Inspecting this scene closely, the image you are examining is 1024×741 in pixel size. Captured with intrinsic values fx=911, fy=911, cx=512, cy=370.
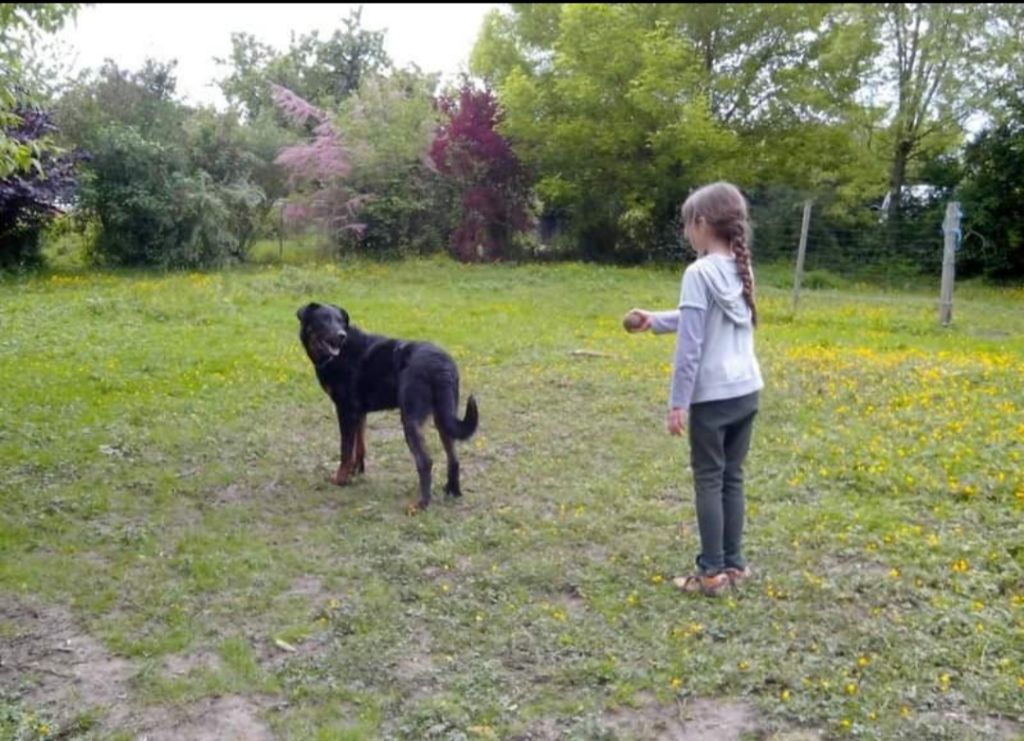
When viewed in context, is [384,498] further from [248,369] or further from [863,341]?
[863,341]

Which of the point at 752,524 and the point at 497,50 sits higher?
the point at 497,50

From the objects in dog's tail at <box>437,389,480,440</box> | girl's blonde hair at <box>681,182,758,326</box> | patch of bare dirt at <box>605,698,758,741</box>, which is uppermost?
girl's blonde hair at <box>681,182,758,326</box>

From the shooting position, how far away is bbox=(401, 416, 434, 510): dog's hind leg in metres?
5.34

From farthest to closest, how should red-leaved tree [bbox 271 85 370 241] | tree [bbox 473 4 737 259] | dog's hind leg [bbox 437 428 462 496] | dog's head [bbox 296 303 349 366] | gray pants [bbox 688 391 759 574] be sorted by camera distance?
1. red-leaved tree [bbox 271 85 370 241]
2. tree [bbox 473 4 737 259]
3. dog's head [bbox 296 303 349 366]
4. dog's hind leg [bbox 437 428 462 496]
5. gray pants [bbox 688 391 759 574]

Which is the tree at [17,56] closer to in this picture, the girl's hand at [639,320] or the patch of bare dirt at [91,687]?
the patch of bare dirt at [91,687]

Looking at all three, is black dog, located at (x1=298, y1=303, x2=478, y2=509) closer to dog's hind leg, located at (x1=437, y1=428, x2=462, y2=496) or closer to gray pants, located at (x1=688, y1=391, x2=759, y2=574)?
dog's hind leg, located at (x1=437, y1=428, x2=462, y2=496)

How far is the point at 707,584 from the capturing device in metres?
4.10

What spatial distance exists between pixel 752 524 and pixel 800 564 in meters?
0.56

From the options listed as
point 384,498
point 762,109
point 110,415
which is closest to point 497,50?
point 762,109

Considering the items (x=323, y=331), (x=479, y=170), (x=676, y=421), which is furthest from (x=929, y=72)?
(x=676, y=421)

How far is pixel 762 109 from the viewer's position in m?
20.2

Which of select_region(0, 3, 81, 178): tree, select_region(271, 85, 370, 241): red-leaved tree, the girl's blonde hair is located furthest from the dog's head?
select_region(271, 85, 370, 241): red-leaved tree

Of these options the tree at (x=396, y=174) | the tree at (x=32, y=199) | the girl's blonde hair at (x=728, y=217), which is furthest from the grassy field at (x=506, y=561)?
the tree at (x=396, y=174)

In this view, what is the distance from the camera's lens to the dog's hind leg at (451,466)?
17.9ft
